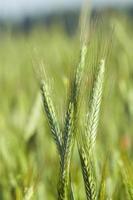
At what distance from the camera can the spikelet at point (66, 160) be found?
60 centimetres

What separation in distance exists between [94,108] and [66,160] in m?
0.06

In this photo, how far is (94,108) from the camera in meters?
0.61

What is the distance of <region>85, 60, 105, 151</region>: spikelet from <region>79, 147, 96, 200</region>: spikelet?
0.01 metres

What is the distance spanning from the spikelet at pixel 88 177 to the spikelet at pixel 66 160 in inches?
0.6

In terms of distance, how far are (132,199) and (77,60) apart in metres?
0.17

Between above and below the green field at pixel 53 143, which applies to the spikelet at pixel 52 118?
above

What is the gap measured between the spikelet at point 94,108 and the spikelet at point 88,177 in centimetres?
1

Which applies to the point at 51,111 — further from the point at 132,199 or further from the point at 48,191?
the point at 48,191

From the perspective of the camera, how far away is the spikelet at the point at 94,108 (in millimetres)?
599

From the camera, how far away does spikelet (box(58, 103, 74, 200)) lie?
60 centimetres

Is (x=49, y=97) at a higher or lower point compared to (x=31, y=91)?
higher

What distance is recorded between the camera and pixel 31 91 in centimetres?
260

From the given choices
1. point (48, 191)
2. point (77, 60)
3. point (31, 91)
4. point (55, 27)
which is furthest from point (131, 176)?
point (55, 27)

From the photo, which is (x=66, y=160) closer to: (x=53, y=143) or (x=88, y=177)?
(x=88, y=177)
